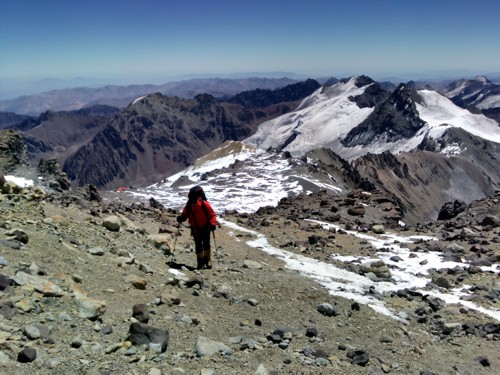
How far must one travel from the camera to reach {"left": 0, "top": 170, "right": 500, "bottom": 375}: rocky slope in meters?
8.52

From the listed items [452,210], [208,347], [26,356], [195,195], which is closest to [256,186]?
[452,210]

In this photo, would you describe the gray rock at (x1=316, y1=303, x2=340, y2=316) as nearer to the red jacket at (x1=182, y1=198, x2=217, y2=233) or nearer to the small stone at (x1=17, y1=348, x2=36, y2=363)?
the red jacket at (x1=182, y1=198, x2=217, y2=233)

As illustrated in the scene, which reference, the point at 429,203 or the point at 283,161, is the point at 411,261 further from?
the point at 429,203

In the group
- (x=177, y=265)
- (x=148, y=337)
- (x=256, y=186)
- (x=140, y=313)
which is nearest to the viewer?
(x=148, y=337)

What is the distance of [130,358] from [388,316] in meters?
8.79

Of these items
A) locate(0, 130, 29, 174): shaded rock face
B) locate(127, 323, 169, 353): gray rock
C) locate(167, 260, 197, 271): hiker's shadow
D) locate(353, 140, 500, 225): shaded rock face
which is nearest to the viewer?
locate(127, 323, 169, 353): gray rock

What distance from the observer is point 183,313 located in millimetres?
11258

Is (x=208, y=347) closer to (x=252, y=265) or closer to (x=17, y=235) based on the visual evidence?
(x=17, y=235)

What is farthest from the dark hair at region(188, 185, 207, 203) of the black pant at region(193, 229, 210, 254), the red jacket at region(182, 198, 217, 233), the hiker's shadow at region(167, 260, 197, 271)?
the hiker's shadow at region(167, 260, 197, 271)

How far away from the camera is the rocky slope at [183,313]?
852 cm

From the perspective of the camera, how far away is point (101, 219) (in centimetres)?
1878

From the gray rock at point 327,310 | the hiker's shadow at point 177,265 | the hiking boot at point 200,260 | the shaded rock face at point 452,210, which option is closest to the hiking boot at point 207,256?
the hiking boot at point 200,260

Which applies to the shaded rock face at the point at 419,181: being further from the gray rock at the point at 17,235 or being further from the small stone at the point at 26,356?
the small stone at the point at 26,356

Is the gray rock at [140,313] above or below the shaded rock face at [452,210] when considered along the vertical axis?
above
